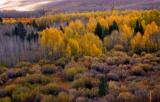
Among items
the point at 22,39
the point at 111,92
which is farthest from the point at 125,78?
the point at 22,39

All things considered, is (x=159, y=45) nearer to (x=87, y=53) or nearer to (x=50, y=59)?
(x=87, y=53)

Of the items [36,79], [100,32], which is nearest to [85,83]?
[36,79]

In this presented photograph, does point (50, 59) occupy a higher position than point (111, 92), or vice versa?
point (111, 92)

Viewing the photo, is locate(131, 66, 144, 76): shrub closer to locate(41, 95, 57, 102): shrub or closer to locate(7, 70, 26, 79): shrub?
locate(7, 70, 26, 79): shrub

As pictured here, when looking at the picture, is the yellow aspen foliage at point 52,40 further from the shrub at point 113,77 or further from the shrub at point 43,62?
the shrub at point 113,77

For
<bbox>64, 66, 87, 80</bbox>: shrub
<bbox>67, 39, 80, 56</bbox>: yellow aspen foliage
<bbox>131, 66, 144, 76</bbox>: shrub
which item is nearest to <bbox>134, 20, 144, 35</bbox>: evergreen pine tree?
<bbox>67, 39, 80, 56</bbox>: yellow aspen foliage

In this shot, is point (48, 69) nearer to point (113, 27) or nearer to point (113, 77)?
point (113, 77)
